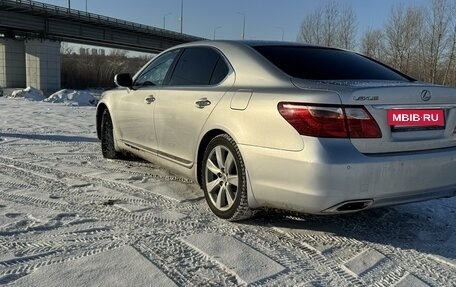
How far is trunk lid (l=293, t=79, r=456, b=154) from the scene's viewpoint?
3203 millimetres

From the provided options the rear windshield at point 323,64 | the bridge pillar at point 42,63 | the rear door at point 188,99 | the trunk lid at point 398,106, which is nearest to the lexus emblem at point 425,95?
the trunk lid at point 398,106

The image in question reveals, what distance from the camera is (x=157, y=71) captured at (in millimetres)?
5383

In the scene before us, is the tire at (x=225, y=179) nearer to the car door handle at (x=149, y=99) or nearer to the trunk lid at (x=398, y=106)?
the trunk lid at (x=398, y=106)

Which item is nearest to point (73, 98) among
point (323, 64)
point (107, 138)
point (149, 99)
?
point (107, 138)

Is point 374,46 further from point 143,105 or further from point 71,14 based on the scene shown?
point 143,105

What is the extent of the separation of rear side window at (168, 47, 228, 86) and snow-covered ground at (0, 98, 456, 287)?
1.10 meters

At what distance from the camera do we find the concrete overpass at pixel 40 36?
44.4m

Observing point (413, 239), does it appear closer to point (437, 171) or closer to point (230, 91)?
point (437, 171)

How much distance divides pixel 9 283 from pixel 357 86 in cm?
250

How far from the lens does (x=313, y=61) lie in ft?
13.2

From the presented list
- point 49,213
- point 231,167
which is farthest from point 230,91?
point 49,213

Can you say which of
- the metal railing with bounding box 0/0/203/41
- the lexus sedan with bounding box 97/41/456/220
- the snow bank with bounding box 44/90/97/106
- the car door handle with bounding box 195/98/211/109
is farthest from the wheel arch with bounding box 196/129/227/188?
the metal railing with bounding box 0/0/203/41

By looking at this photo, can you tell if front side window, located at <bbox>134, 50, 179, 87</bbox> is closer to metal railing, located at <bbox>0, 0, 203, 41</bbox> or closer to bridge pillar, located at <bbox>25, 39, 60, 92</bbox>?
metal railing, located at <bbox>0, 0, 203, 41</bbox>

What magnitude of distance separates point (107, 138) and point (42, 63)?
4615 cm
